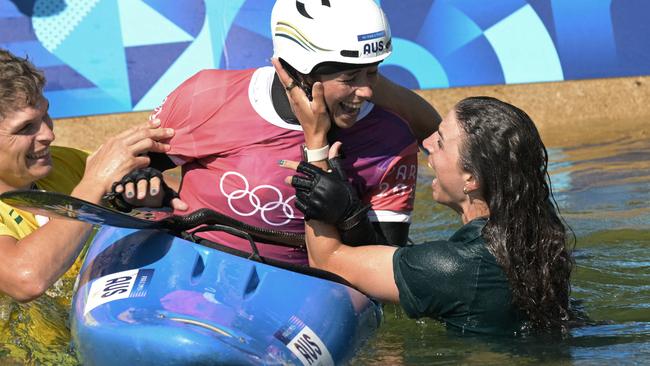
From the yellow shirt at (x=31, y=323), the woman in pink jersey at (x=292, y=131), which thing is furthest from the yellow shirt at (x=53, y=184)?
the woman in pink jersey at (x=292, y=131)

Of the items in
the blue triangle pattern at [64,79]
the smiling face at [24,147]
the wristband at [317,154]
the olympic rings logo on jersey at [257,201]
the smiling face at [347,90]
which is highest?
the smiling face at [347,90]

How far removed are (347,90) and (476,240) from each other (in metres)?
0.83

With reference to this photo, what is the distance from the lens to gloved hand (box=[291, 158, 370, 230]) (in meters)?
4.31

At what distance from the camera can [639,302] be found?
5.36 metres

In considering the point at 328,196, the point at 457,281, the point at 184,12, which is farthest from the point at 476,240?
the point at 184,12

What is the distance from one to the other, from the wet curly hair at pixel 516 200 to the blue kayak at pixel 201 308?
2.14ft

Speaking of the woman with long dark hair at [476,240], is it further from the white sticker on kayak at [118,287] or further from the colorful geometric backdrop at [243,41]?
the colorful geometric backdrop at [243,41]

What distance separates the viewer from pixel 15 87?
4762mm

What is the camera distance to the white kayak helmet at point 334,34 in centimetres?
440

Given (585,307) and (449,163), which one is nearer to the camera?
(449,163)

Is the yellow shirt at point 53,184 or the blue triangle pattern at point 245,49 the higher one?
the yellow shirt at point 53,184

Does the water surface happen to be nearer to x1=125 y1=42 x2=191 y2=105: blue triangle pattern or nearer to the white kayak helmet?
the white kayak helmet

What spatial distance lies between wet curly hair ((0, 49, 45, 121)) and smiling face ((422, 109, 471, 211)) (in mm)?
1800

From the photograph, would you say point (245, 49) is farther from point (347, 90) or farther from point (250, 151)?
point (347, 90)
